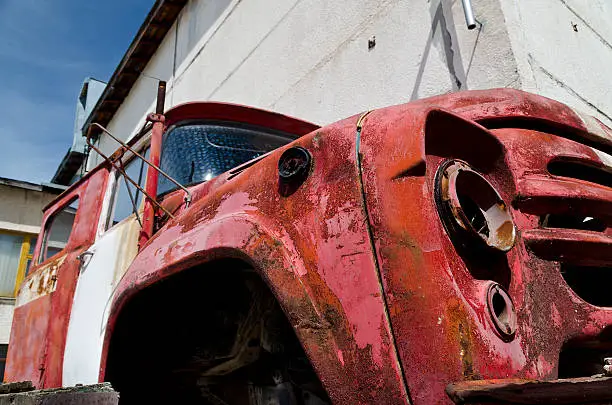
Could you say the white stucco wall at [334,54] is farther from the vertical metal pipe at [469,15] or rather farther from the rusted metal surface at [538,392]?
the rusted metal surface at [538,392]

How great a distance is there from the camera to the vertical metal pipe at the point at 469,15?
403cm

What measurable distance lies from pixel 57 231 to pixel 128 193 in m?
1.36

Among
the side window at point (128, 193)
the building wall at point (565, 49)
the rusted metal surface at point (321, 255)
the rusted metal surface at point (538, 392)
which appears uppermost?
the building wall at point (565, 49)

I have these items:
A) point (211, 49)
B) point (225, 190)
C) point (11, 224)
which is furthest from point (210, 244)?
point (11, 224)

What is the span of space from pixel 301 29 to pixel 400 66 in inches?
95.1

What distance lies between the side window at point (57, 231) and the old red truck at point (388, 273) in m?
1.47

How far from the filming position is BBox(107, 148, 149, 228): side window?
9.88ft

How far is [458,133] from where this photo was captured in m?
1.60

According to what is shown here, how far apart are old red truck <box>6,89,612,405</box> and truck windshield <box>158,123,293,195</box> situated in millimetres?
228

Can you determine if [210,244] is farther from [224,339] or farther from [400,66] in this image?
[400,66]

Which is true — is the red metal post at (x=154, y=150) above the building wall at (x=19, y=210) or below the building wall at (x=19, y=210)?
below

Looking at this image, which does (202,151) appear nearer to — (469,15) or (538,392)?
(538,392)

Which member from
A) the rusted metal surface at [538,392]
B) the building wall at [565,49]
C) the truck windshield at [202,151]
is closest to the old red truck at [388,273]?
the rusted metal surface at [538,392]

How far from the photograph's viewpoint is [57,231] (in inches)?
158
